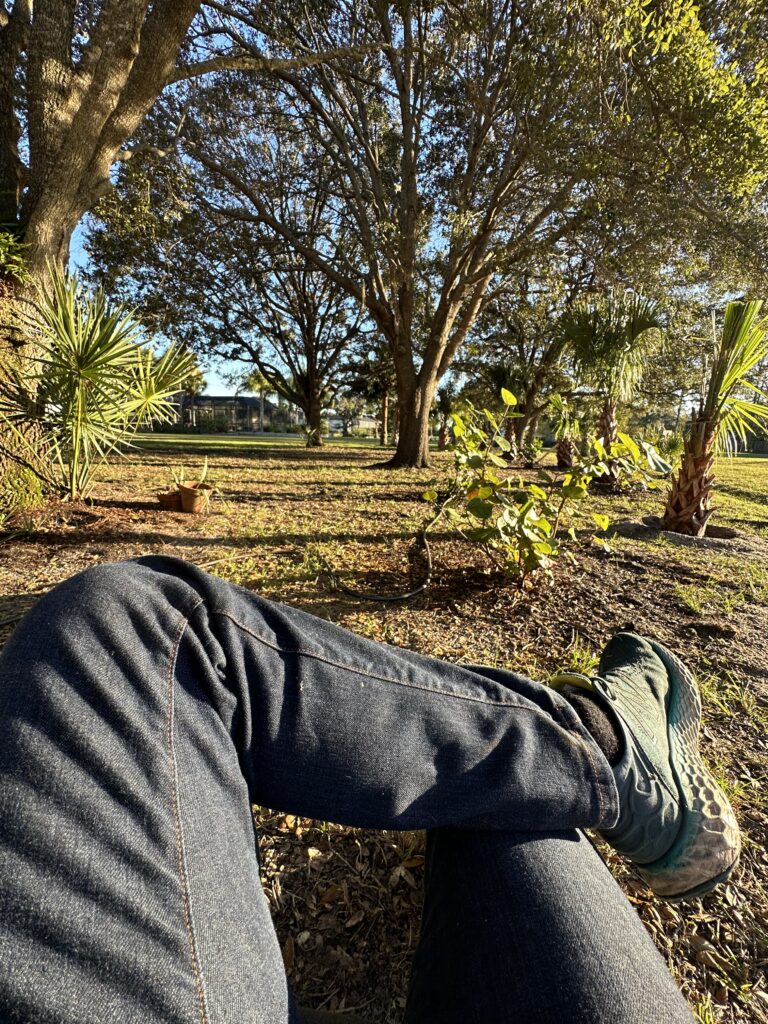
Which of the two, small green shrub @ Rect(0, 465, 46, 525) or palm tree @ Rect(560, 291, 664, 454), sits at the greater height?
palm tree @ Rect(560, 291, 664, 454)

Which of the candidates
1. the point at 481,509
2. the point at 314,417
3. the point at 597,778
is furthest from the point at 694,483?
the point at 314,417

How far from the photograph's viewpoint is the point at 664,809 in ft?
3.00

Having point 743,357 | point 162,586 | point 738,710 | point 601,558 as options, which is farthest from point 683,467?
point 162,586

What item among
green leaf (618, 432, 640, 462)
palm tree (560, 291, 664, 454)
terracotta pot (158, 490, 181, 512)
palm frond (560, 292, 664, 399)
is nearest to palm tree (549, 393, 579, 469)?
palm tree (560, 291, 664, 454)

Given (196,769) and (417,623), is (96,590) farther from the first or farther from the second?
(417,623)

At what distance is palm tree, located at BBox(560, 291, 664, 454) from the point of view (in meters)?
5.72

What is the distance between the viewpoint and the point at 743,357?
343 cm

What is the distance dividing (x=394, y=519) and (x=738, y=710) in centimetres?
308

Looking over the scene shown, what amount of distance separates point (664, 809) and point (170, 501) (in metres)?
4.26

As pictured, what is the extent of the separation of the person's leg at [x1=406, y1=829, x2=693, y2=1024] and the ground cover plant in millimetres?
271

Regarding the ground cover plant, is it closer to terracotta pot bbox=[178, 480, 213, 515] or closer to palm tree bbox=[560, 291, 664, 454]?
terracotta pot bbox=[178, 480, 213, 515]

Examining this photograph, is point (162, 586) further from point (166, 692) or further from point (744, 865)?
point (744, 865)

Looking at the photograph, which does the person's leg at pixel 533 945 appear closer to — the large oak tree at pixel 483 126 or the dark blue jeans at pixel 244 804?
the dark blue jeans at pixel 244 804

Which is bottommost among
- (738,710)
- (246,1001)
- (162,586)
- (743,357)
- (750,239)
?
(738,710)
